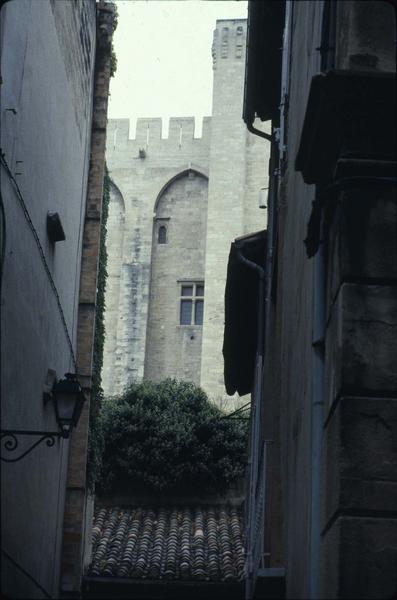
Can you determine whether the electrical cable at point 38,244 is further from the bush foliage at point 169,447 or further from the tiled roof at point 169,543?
the bush foliage at point 169,447

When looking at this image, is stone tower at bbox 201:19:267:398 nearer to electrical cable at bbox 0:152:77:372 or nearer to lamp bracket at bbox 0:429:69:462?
electrical cable at bbox 0:152:77:372

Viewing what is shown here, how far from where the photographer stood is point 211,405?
30609 mm

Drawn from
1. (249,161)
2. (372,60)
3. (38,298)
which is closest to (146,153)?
(249,161)

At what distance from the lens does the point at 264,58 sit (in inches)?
507

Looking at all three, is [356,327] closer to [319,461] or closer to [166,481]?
[319,461]

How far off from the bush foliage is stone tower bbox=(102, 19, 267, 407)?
12909mm

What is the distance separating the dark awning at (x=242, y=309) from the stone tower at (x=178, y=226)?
25171mm

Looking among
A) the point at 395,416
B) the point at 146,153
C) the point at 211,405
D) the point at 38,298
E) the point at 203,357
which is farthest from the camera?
the point at 146,153

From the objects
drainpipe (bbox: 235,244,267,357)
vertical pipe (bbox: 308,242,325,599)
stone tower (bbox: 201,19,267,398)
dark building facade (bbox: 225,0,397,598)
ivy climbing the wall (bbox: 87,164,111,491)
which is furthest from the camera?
stone tower (bbox: 201,19,267,398)

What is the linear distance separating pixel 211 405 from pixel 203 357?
11.7 meters

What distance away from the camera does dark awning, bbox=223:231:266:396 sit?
13375 mm

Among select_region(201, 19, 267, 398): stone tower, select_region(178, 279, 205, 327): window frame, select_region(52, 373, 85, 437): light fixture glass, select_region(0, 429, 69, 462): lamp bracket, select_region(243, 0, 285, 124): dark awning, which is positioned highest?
select_region(201, 19, 267, 398): stone tower

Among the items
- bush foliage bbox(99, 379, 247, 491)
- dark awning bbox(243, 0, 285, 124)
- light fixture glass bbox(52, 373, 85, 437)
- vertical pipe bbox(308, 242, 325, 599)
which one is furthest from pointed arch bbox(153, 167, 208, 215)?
vertical pipe bbox(308, 242, 325, 599)

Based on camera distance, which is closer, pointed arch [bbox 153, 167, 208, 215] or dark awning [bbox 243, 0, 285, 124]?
dark awning [bbox 243, 0, 285, 124]
